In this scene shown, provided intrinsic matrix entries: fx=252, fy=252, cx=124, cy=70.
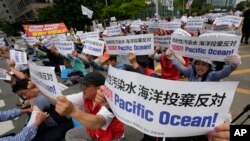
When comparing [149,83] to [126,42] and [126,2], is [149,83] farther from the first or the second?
[126,2]

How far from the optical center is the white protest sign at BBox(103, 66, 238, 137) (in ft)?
5.26

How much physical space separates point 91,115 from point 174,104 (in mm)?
936

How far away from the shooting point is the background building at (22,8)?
70287 mm

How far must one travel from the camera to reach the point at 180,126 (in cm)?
171

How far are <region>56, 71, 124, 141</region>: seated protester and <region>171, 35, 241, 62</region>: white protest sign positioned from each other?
64.2 inches

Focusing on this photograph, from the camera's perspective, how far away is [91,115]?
7.71 ft

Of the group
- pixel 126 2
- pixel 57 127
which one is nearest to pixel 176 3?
pixel 126 2

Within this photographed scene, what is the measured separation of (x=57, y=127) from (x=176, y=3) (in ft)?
189

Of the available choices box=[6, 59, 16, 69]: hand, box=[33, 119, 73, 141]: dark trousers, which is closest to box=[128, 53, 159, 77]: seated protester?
box=[33, 119, 73, 141]: dark trousers

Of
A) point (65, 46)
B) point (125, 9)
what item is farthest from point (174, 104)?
point (125, 9)

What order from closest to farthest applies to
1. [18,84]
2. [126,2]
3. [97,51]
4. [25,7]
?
[18,84], [97,51], [126,2], [25,7]

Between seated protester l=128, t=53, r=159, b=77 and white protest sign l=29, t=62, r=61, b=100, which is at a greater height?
white protest sign l=29, t=62, r=61, b=100

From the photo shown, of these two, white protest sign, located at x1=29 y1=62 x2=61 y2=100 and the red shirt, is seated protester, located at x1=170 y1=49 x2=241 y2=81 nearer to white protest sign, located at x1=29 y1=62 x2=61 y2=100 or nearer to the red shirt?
the red shirt

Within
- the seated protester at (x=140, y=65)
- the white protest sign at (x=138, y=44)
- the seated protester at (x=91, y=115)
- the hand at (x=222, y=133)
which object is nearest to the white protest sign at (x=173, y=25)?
the white protest sign at (x=138, y=44)
